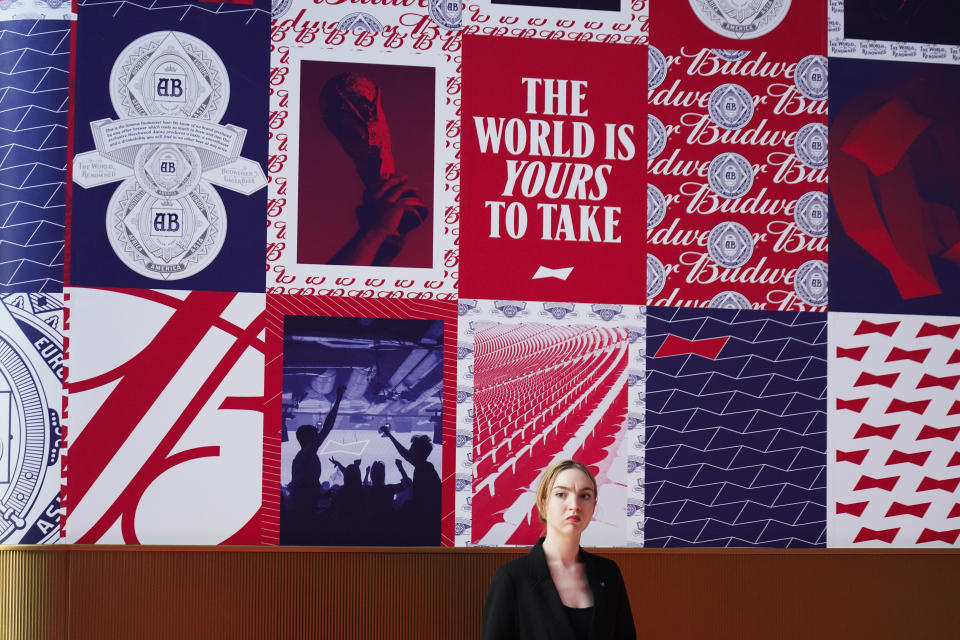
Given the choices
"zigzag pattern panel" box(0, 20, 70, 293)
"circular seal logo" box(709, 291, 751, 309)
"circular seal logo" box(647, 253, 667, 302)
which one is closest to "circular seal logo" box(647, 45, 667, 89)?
"circular seal logo" box(647, 253, 667, 302)

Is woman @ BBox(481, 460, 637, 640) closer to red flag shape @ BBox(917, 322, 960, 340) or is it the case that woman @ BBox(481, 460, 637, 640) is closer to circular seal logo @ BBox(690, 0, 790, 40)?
red flag shape @ BBox(917, 322, 960, 340)

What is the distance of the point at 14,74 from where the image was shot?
119 inches

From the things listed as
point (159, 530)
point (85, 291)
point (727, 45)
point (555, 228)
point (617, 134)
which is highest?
point (727, 45)

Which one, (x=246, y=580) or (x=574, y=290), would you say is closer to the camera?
(x=246, y=580)

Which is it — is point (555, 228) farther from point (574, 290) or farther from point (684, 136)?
point (684, 136)

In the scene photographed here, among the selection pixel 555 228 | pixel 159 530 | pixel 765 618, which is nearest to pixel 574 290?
pixel 555 228

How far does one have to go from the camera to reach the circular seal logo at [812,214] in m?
3.29

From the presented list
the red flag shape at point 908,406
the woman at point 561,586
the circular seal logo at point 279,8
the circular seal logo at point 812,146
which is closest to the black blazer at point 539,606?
the woman at point 561,586

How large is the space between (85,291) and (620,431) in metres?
1.66

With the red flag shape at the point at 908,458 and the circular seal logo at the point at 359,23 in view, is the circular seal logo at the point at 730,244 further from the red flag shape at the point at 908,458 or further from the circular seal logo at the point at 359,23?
the circular seal logo at the point at 359,23

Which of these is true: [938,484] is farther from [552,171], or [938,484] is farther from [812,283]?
[552,171]

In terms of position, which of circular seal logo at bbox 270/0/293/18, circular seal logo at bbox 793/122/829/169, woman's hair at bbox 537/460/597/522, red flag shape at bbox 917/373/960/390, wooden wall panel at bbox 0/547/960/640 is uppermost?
circular seal logo at bbox 270/0/293/18

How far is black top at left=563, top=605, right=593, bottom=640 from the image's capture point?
8.57 feet

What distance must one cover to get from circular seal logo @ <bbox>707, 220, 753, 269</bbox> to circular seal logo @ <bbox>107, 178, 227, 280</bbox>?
5.03 ft
